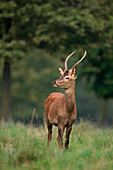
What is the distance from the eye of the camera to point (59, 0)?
48.7 ft

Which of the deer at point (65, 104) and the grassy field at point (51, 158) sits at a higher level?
the deer at point (65, 104)

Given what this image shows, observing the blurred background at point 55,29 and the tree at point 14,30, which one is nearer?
the tree at point 14,30

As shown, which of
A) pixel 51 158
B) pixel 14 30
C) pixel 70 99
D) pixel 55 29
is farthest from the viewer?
pixel 55 29

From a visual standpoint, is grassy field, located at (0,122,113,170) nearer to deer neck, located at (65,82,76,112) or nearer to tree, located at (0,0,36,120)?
deer neck, located at (65,82,76,112)

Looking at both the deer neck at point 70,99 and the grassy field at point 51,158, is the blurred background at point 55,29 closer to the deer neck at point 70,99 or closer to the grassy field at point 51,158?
the grassy field at point 51,158

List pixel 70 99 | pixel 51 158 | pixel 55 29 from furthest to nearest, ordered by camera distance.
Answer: pixel 55 29, pixel 70 99, pixel 51 158

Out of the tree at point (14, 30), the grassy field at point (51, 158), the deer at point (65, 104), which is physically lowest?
the grassy field at point (51, 158)

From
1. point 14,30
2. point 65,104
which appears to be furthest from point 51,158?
point 14,30

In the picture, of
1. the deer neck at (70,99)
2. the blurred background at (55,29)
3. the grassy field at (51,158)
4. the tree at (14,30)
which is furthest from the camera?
the blurred background at (55,29)

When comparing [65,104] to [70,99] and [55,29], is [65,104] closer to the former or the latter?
[70,99]

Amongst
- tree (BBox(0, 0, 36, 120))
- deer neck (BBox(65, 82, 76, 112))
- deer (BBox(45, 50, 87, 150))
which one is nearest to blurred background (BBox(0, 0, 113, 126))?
tree (BBox(0, 0, 36, 120))

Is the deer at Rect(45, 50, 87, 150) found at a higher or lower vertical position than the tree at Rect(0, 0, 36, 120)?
lower

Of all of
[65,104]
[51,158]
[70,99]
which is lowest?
[51,158]

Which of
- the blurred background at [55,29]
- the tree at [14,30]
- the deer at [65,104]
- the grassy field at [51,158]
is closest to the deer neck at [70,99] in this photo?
the deer at [65,104]
